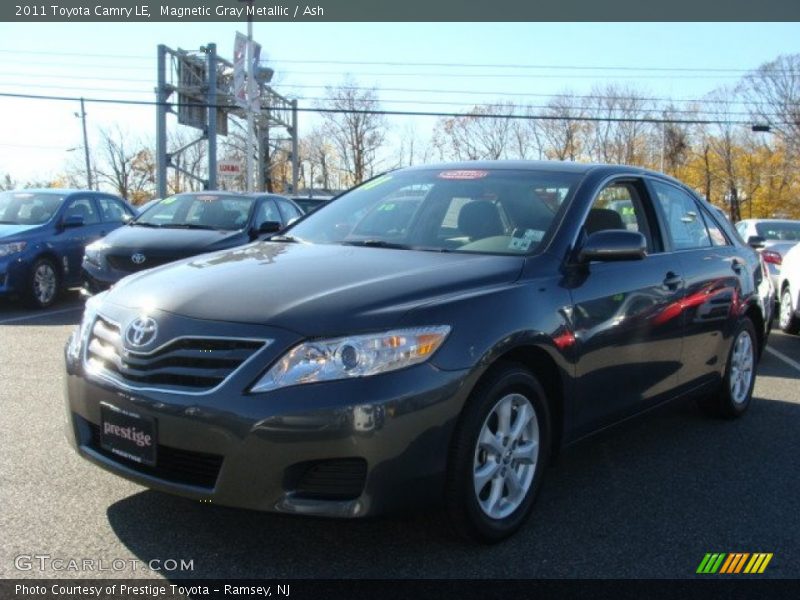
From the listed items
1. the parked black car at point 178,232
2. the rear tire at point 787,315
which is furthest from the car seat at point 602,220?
the rear tire at point 787,315

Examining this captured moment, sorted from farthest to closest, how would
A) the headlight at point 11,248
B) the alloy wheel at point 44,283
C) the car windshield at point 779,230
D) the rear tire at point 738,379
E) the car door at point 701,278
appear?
the car windshield at point 779,230 → the alloy wheel at point 44,283 → the headlight at point 11,248 → the rear tire at point 738,379 → the car door at point 701,278

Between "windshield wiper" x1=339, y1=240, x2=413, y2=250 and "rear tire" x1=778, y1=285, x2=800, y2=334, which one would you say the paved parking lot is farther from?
"rear tire" x1=778, y1=285, x2=800, y2=334

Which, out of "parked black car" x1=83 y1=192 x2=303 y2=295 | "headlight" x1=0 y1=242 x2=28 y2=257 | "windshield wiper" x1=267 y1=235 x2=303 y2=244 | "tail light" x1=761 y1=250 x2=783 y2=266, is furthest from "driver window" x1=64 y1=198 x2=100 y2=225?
"tail light" x1=761 y1=250 x2=783 y2=266

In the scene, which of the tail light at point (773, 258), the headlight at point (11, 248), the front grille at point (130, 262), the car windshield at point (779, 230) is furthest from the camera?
the car windshield at point (779, 230)

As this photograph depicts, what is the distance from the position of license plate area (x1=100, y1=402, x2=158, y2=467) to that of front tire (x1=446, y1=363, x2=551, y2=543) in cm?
112

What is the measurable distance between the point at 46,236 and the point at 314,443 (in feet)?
29.5

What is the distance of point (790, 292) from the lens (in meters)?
9.44

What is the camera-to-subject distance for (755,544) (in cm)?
336

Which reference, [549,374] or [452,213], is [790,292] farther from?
[549,374]

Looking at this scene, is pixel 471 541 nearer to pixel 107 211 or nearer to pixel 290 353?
pixel 290 353

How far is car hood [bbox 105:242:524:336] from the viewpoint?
9.56 ft

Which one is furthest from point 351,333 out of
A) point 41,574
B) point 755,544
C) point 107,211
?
point 107,211

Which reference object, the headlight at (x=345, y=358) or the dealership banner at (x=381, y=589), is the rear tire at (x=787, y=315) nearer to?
the dealership banner at (x=381, y=589)

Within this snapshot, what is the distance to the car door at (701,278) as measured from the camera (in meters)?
4.67
